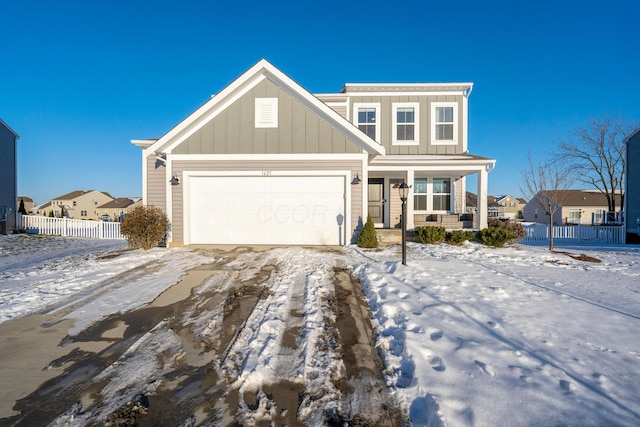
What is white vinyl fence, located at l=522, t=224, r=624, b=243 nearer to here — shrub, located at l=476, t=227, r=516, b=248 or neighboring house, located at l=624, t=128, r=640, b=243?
neighboring house, located at l=624, t=128, r=640, b=243

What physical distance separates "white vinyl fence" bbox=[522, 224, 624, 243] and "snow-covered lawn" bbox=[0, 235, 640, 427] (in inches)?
259

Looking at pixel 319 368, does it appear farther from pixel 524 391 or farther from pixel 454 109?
pixel 454 109

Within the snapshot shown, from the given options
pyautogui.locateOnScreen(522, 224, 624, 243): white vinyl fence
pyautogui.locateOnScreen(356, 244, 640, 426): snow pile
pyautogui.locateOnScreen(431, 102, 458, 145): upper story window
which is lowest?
pyautogui.locateOnScreen(356, 244, 640, 426): snow pile

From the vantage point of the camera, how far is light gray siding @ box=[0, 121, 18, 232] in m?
18.0

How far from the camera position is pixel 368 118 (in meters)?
13.6

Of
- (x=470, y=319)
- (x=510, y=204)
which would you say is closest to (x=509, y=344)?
(x=470, y=319)

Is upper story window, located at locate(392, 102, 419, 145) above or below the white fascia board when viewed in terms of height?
above

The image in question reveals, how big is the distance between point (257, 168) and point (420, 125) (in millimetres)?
7927

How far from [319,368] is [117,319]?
2857 mm

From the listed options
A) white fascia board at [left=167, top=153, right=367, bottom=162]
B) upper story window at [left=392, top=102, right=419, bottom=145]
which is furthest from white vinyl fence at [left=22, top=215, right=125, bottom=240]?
upper story window at [left=392, top=102, right=419, bottom=145]

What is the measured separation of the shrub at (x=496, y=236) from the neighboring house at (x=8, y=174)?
78.5ft

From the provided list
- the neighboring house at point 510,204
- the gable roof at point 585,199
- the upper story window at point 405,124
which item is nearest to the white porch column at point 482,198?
the upper story window at point 405,124

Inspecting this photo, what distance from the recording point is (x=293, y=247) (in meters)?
9.25

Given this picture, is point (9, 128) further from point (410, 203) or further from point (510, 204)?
point (510, 204)
